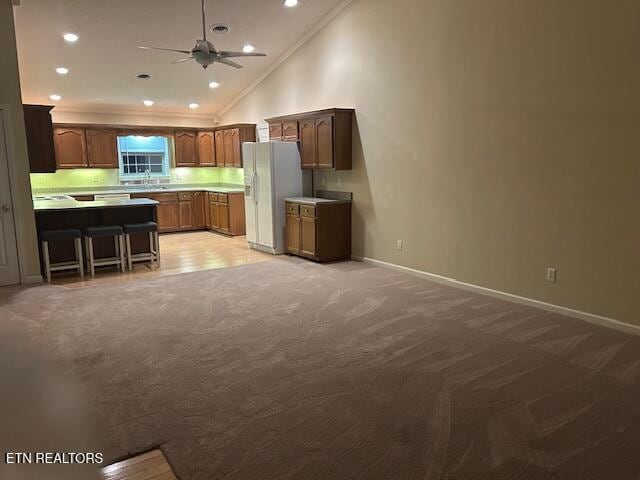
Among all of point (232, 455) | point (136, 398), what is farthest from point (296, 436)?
point (136, 398)

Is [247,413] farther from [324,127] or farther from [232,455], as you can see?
[324,127]

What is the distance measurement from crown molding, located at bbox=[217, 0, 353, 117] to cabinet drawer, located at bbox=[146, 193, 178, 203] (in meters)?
2.30

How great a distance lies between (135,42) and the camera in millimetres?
6719

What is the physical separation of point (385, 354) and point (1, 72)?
5.23 m

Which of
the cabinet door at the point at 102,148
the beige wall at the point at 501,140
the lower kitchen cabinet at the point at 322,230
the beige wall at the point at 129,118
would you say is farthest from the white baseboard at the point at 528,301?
the beige wall at the point at 129,118

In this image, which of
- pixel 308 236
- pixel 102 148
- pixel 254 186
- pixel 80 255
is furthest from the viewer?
pixel 102 148

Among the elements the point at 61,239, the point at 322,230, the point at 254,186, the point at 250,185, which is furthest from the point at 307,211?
the point at 61,239

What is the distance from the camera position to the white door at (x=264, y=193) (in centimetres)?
720

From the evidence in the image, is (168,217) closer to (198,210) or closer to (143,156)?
(198,210)

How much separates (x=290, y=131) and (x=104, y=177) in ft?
14.8

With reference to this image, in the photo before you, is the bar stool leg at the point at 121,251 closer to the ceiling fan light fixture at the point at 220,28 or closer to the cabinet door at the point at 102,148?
the ceiling fan light fixture at the point at 220,28

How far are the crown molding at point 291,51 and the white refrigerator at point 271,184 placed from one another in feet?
5.68

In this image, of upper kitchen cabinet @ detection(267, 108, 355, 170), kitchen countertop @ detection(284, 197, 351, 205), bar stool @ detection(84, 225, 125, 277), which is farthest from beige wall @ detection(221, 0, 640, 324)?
bar stool @ detection(84, 225, 125, 277)

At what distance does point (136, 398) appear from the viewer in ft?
9.55
